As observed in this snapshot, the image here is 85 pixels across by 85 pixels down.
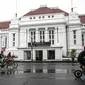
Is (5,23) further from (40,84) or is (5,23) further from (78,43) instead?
(40,84)

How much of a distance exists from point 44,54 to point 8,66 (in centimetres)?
3312

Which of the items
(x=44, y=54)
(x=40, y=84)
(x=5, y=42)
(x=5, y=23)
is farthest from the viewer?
(x=5, y=23)

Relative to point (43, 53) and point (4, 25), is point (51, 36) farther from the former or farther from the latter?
point (4, 25)

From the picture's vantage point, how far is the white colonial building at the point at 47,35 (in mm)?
55031

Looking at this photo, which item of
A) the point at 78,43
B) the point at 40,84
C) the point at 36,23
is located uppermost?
the point at 36,23

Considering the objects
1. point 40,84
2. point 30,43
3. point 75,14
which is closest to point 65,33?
point 75,14

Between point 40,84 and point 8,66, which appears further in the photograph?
point 8,66

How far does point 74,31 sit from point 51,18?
6.97m

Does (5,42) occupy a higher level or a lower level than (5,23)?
lower

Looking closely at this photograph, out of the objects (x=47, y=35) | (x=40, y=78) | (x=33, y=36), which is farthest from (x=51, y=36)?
(x=40, y=78)

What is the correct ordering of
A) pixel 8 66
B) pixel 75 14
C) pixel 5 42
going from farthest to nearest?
1. pixel 5 42
2. pixel 75 14
3. pixel 8 66

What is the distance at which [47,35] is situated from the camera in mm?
57500

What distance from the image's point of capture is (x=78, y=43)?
5562 centimetres

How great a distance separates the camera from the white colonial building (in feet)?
181
